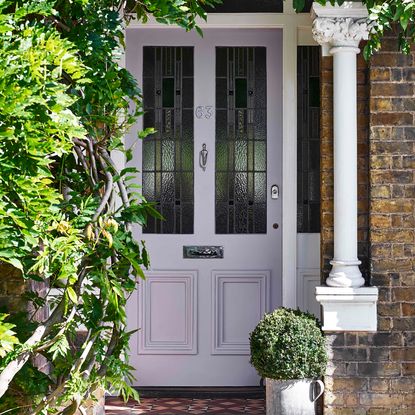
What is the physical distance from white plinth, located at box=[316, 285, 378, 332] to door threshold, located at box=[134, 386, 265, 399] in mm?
1142

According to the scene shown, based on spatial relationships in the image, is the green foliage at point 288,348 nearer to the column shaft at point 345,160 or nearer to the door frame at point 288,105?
the column shaft at point 345,160

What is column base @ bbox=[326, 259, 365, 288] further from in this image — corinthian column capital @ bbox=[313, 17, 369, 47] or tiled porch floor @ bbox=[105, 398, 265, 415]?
corinthian column capital @ bbox=[313, 17, 369, 47]

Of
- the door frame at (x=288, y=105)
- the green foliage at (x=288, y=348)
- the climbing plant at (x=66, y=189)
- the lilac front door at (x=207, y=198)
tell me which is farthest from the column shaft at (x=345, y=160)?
the climbing plant at (x=66, y=189)

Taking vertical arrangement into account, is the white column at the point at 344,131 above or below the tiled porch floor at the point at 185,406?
above

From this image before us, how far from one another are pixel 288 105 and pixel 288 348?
193cm

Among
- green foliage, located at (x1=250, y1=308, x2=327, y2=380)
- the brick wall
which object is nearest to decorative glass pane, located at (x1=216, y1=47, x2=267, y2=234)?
the brick wall

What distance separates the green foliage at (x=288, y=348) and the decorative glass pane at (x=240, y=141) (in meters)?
1.34

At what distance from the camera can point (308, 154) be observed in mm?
7281

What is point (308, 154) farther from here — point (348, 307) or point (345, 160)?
point (348, 307)

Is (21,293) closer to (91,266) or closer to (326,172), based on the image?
(91,266)

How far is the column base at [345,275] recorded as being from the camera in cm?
639

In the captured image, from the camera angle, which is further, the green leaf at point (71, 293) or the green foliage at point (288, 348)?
the green foliage at point (288, 348)

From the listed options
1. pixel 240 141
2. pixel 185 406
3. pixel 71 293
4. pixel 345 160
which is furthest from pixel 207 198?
pixel 71 293

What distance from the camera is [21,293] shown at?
524cm
